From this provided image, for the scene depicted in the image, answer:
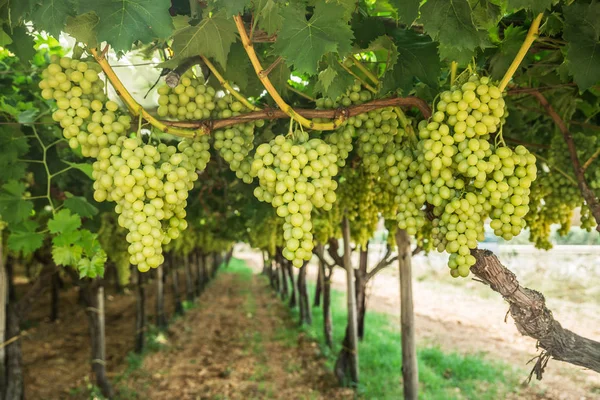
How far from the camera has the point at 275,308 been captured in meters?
15.4

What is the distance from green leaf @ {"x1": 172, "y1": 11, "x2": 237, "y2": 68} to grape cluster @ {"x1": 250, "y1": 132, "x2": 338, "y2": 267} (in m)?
0.41

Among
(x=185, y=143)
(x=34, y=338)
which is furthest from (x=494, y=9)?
(x=34, y=338)

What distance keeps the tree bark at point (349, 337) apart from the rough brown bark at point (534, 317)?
4862 millimetres

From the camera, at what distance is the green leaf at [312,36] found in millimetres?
1324

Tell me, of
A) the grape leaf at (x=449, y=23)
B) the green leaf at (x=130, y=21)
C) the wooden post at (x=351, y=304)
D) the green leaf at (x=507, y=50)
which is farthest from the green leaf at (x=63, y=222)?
the wooden post at (x=351, y=304)

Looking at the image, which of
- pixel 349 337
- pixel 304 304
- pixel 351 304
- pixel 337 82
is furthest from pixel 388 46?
pixel 304 304

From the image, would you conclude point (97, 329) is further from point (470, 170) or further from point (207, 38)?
point (470, 170)

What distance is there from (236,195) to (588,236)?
1247cm

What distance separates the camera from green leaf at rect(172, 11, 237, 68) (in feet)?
4.78

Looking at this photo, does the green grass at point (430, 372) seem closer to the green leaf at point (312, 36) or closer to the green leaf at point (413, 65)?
the green leaf at point (413, 65)

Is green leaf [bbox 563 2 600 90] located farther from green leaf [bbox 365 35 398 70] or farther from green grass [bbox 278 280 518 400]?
green grass [bbox 278 280 518 400]

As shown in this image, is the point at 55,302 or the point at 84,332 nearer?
the point at 84,332

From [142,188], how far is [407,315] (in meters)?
3.80

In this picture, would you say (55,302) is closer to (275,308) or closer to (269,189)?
(275,308)
